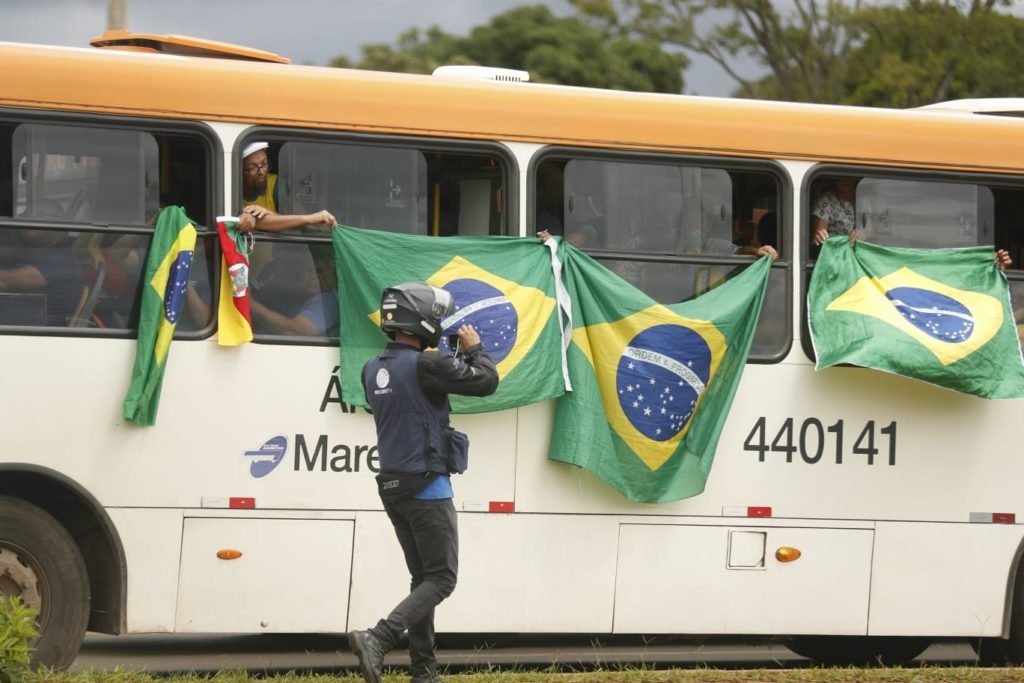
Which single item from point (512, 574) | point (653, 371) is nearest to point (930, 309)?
point (653, 371)

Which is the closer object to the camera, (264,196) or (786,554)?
(264,196)

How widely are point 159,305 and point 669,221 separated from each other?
2776 millimetres

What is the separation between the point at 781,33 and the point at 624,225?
25.0m

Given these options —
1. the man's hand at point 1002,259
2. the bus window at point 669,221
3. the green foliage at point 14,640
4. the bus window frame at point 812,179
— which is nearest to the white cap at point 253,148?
the bus window at point 669,221

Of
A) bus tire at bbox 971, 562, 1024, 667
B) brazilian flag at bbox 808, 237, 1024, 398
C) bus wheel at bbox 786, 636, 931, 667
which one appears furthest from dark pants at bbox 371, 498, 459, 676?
bus tire at bbox 971, 562, 1024, 667

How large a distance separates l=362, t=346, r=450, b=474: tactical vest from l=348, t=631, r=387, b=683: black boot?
2.46ft

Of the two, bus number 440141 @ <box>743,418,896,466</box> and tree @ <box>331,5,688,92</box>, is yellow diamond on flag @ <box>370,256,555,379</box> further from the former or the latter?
tree @ <box>331,5,688,92</box>

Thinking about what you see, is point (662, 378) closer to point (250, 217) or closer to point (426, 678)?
point (426, 678)

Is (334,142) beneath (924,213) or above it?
above

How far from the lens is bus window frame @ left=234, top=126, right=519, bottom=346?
302 inches

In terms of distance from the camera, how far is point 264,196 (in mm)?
7738

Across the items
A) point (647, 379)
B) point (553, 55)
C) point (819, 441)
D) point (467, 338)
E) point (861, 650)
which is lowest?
point (861, 650)

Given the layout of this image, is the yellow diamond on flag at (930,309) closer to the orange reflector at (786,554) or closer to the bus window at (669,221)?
the bus window at (669,221)

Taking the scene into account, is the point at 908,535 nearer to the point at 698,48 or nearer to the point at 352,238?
the point at 352,238
